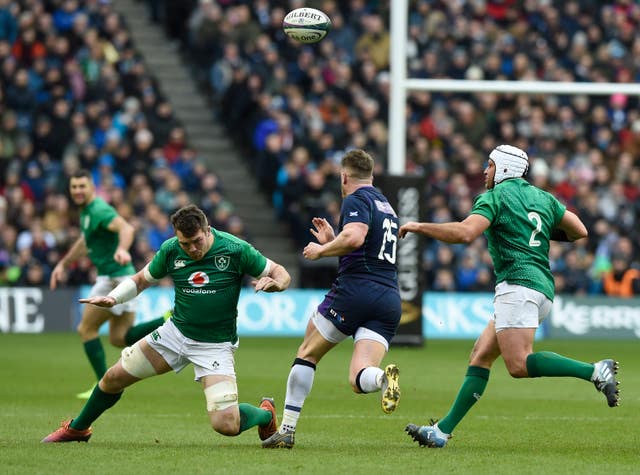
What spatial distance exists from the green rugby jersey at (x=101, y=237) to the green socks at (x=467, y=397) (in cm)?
521

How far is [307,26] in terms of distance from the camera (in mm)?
14297

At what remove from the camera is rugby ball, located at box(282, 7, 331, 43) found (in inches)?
563

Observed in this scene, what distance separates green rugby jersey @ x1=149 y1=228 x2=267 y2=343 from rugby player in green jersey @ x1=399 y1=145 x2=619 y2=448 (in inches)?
51.7

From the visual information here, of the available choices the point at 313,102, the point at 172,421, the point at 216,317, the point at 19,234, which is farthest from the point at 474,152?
the point at 216,317

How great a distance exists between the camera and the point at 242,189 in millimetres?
27453

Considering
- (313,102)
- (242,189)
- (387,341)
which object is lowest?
(242,189)

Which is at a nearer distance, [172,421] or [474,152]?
[172,421]

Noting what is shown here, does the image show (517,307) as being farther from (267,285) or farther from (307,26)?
(307,26)

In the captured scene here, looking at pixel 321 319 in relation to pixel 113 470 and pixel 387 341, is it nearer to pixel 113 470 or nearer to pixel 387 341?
pixel 387 341

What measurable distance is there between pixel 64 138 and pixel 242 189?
171 inches

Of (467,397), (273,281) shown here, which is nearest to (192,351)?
(273,281)

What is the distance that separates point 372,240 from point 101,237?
16.7 ft

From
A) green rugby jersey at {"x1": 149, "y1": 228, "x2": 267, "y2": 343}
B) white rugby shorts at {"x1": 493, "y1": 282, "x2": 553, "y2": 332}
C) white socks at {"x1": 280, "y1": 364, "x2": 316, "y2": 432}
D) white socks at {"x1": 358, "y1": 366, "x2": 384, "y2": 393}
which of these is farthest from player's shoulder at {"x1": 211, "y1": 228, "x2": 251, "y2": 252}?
A: white rugby shorts at {"x1": 493, "y1": 282, "x2": 553, "y2": 332}

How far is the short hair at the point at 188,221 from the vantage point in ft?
31.4
